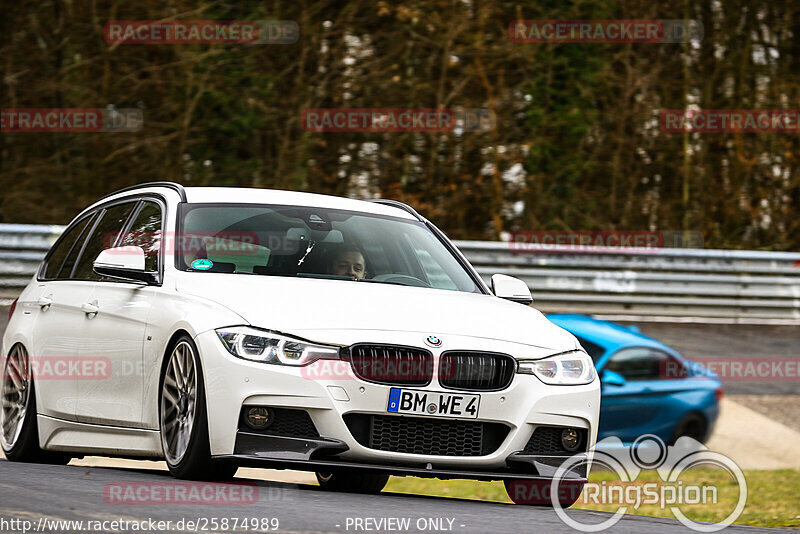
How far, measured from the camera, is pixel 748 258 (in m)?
18.3

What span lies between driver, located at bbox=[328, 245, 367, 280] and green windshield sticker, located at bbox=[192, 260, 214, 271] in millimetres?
638

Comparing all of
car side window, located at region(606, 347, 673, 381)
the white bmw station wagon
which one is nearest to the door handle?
the white bmw station wagon

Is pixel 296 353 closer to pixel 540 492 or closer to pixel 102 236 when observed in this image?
pixel 540 492

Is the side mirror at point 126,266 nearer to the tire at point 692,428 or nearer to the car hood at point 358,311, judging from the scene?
the car hood at point 358,311

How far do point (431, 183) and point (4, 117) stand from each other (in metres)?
5.99

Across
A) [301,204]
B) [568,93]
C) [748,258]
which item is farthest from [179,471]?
[568,93]

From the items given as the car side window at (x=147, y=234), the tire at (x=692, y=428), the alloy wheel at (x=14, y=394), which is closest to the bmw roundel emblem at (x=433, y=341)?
the car side window at (x=147, y=234)

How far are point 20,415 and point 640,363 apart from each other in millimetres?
5411

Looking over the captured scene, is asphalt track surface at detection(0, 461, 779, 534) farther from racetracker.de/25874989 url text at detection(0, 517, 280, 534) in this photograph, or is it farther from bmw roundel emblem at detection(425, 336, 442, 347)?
bmw roundel emblem at detection(425, 336, 442, 347)

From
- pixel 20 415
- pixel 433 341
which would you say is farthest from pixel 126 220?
pixel 433 341

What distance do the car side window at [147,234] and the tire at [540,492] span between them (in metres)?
2.17

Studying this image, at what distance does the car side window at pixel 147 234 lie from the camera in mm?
7298

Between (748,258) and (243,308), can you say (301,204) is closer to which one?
(243,308)

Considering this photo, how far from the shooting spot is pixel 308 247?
7.34 meters
